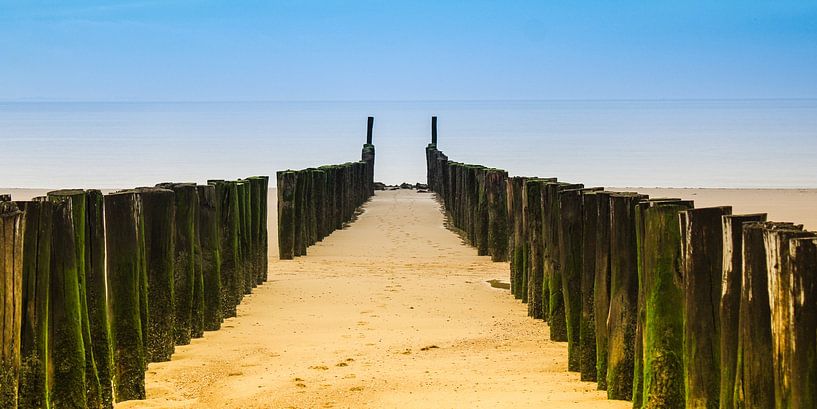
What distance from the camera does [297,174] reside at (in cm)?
1577

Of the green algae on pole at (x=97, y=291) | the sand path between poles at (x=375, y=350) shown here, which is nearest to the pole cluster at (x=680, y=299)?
the sand path between poles at (x=375, y=350)

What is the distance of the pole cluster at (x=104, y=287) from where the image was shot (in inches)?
219

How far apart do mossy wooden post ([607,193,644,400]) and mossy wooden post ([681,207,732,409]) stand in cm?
109

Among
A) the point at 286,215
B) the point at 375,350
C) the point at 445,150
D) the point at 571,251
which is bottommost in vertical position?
the point at 375,350

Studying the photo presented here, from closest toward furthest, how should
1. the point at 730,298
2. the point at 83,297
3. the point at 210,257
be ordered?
the point at 730,298 → the point at 83,297 → the point at 210,257

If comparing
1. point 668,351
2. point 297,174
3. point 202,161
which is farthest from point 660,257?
point 202,161

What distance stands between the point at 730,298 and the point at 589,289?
7.78 feet

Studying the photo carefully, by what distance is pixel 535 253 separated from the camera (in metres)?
10.4

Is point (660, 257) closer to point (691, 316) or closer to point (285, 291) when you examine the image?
point (691, 316)

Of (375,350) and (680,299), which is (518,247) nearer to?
(375,350)

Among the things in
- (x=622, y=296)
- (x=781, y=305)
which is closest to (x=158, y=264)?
(x=622, y=296)

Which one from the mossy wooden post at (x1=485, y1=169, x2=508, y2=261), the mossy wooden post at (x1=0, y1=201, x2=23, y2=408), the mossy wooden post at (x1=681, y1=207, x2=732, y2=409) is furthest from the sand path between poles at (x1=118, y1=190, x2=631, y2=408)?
the mossy wooden post at (x1=0, y1=201, x2=23, y2=408)

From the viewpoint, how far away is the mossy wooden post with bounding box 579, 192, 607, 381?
756 centimetres

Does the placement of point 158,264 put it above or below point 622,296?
above
